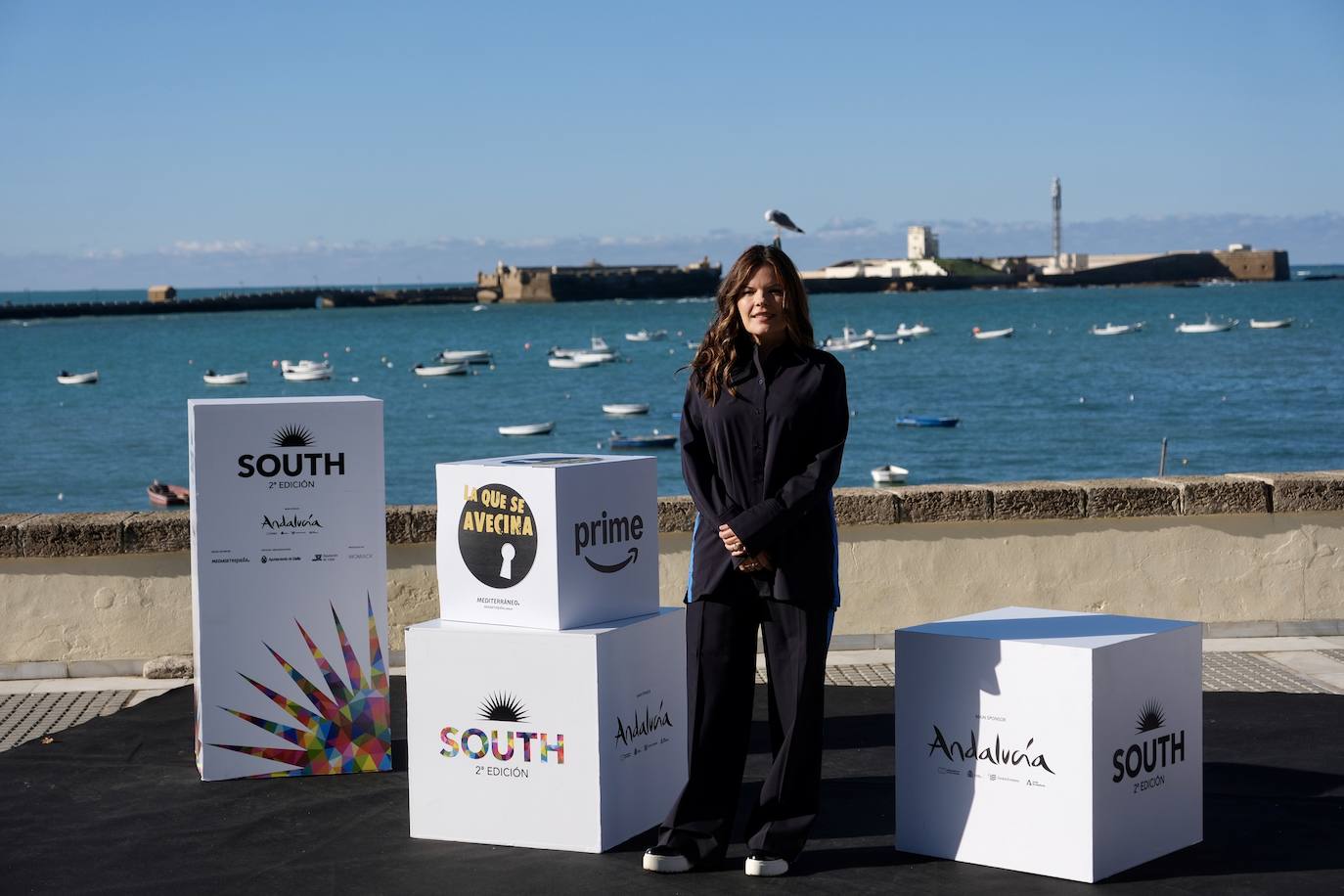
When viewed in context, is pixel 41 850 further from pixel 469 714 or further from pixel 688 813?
pixel 688 813

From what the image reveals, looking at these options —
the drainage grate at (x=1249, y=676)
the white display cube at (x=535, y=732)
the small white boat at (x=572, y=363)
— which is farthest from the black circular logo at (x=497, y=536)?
the small white boat at (x=572, y=363)

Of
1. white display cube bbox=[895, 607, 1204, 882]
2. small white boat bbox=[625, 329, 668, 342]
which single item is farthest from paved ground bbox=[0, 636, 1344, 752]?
small white boat bbox=[625, 329, 668, 342]

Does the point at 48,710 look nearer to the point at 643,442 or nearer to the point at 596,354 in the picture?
the point at 643,442

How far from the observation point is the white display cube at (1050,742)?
5012mm

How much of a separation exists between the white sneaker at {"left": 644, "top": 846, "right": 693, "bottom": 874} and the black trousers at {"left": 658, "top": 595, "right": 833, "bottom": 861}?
0.11 ft

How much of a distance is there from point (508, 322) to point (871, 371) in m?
68.5

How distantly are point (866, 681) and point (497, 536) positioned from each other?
10.3 ft

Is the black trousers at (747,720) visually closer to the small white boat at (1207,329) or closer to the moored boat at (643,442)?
the moored boat at (643,442)

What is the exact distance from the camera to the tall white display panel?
655 cm

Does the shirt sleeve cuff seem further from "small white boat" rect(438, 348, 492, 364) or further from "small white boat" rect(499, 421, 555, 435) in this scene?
"small white boat" rect(438, 348, 492, 364)

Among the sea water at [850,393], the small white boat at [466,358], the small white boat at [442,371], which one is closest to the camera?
the sea water at [850,393]

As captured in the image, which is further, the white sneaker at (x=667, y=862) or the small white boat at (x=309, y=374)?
the small white boat at (x=309, y=374)

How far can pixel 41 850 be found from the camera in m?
5.65

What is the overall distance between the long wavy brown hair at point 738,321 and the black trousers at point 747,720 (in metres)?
0.74
